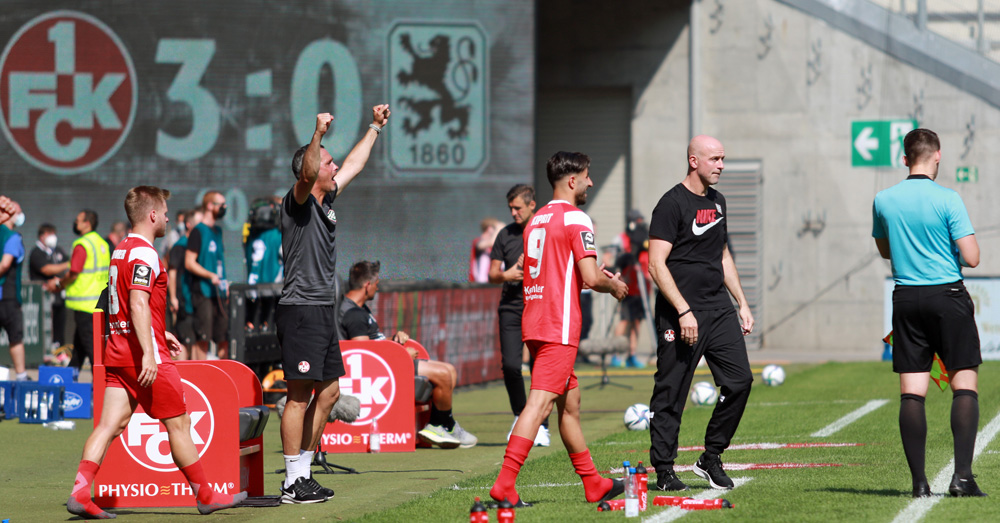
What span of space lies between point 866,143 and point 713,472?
54.6 feet

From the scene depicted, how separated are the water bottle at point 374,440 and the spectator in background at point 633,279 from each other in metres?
9.52

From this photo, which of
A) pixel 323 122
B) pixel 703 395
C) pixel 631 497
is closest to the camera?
pixel 631 497

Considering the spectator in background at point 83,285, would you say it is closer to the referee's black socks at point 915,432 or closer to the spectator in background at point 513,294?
the spectator in background at point 513,294

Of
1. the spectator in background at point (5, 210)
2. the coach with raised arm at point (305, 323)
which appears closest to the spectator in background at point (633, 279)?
the spectator in background at point (5, 210)

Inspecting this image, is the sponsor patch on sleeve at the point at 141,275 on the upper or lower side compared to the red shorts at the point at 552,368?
upper

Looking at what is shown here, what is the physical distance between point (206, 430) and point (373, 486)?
4.37 feet

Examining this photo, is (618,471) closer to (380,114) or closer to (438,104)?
Result: (380,114)

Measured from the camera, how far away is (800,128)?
2336 centimetres

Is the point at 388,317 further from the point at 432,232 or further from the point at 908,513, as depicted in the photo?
the point at 908,513

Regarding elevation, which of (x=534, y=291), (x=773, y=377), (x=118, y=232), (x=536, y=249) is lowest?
(x=773, y=377)

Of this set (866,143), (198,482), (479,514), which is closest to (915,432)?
(479,514)

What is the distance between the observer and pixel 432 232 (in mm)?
19172

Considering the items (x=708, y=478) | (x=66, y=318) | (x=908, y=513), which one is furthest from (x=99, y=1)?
(x=908, y=513)

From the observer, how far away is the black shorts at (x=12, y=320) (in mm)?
13789
